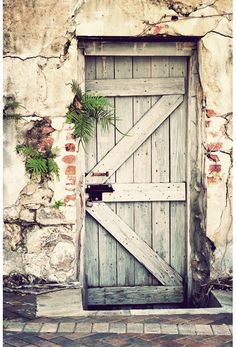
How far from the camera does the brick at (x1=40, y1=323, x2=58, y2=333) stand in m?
4.46

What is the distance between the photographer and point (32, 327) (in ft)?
14.8

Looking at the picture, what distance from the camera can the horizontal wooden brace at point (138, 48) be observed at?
546 cm

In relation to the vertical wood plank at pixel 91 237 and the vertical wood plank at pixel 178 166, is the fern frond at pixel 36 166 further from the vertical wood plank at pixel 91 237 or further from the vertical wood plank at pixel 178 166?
the vertical wood plank at pixel 178 166

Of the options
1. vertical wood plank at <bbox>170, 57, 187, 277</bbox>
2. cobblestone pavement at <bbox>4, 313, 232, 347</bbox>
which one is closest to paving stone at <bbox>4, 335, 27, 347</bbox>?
cobblestone pavement at <bbox>4, 313, 232, 347</bbox>

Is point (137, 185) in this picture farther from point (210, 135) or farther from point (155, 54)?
point (155, 54)

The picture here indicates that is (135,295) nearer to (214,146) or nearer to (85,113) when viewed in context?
(214,146)

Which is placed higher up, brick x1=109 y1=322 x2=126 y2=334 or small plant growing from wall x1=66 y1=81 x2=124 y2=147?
small plant growing from wall x1=66 y1=81 x2=124 y2=147

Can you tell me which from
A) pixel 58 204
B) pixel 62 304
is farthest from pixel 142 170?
pixel 62 304

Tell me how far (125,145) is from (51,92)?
0.86m

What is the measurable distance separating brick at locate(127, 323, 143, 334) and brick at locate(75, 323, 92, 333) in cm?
29

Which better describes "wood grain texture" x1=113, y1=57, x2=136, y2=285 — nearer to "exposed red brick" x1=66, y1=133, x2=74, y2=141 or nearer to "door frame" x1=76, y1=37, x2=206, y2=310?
"door frame" x1=76, y1=37, x2=206, y2=310

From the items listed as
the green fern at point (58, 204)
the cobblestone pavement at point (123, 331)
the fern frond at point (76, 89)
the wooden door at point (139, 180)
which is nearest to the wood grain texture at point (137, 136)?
the wooden door at point (139, 180)

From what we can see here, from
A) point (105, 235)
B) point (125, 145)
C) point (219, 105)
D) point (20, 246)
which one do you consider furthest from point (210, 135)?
point (20, 246)

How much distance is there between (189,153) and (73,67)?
134 centimetres
